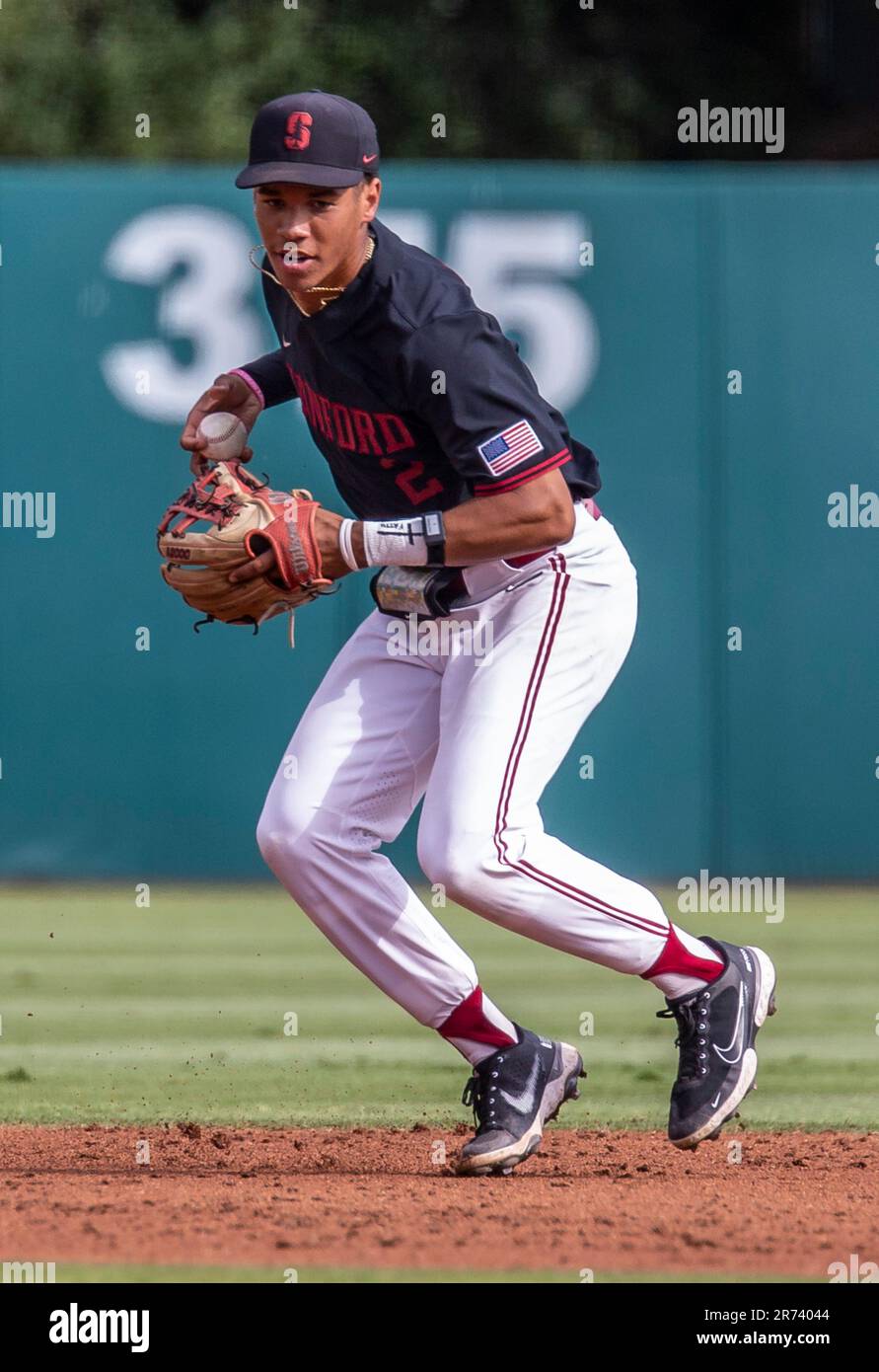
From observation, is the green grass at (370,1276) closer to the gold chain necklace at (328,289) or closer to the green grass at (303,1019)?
the green grass at (303,1019)

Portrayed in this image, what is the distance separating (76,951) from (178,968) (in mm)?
566

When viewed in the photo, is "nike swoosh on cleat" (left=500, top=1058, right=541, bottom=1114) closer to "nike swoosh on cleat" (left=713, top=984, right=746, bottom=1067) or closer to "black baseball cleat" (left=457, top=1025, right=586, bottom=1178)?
"black baseball cleat" (left=457, top=1025, right=586, bottom=1178)

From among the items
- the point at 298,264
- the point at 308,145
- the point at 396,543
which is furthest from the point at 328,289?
the point at 396,543

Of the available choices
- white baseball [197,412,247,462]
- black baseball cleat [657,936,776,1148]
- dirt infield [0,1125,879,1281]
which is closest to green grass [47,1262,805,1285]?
dirt infield [0,1125,879,1281]

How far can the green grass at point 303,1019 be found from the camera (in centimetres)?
530

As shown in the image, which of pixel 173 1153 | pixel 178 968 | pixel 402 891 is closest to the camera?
pixel 402 891

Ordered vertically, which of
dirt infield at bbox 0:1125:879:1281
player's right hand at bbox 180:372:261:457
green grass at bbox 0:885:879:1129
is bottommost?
green grass at bbox 0:885:879:1129

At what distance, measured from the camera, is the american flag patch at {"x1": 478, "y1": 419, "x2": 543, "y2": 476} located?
3932 millimetres

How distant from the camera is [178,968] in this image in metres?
7.45

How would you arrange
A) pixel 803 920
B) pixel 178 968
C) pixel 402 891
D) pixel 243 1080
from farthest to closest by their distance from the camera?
pixel 803 920 < pixel 178 968 < pixel 243 1080 < pixel 402 891

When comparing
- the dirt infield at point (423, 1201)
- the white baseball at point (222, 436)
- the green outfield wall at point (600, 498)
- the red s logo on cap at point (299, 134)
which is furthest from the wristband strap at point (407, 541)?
the green outfield wall at point (600, 498)

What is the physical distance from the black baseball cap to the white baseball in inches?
26.9

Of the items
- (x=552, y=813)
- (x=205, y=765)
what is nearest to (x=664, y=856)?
(x=552, y=813)

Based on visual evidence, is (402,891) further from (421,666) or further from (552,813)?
(552,813)
